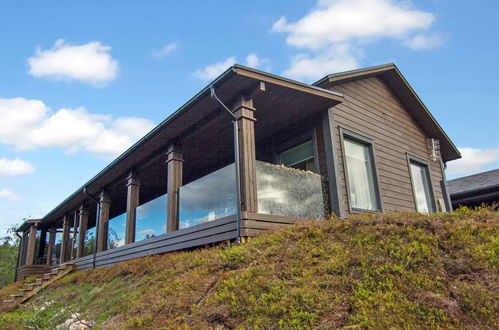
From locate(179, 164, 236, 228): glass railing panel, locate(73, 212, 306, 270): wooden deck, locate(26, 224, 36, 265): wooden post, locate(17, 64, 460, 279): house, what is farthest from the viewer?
locate(26, 224, 36, 265): wooden post

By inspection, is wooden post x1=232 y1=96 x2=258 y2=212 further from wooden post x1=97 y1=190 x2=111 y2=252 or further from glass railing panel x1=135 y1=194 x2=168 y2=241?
wooden post x1=97 y1=190 x2=111 y2=252

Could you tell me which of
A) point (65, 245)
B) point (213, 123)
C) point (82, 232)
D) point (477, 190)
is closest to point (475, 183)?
point (477, 190)

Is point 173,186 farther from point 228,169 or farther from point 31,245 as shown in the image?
point 31,245

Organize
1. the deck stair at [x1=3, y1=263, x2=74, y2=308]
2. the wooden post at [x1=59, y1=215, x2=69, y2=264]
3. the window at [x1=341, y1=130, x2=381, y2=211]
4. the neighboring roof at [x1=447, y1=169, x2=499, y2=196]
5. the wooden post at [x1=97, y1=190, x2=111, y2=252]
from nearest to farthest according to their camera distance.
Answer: the window at [x1=341, y1=130, x2=381, y2=211], the deck stair at [x1=3, y1=263, x2=74, y2=308], the wooden post at [x1=97, y1=190, x2=111, y2=252], the neighboring roof at [x1=447, y1=169, x2=499, y2=196], the wooden post at [x1=59, y1=215, x2=69, y2=264]

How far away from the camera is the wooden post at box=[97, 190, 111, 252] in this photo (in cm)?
1198

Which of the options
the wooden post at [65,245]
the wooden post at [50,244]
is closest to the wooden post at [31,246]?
the wooden post at [50,244]

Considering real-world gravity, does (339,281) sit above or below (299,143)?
below

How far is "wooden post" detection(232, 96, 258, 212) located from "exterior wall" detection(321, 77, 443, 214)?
238 cm

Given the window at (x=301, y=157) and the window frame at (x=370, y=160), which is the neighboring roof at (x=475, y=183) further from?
the window at (x=301, y=157)

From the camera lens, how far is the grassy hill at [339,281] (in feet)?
10.6

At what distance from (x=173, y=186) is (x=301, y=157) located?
311 cm

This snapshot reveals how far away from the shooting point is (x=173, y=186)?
8.84m

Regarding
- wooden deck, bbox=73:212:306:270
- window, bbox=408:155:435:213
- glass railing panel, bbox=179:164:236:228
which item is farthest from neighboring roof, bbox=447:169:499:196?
glass railing panel, bbox=179:164:236:228

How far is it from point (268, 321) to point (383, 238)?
1.78 metres
